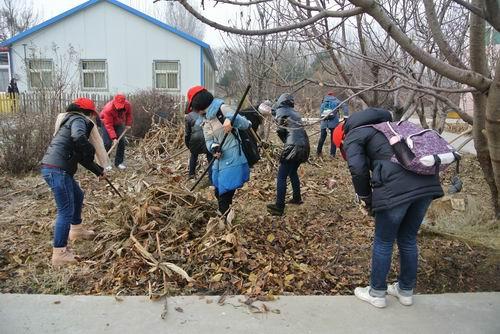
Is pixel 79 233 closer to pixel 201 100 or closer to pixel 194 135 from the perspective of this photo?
pixel 201 100

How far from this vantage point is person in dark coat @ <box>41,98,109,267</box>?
4176 mm

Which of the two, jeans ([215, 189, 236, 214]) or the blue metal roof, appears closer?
jeans ([215, 189, 236, 214])

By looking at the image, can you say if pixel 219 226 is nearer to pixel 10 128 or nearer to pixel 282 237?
pixel 282 237

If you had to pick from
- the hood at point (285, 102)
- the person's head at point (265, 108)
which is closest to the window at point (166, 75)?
the person's head at point (265, 108)

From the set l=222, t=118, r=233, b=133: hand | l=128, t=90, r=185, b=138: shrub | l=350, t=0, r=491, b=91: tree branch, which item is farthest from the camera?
l=128, t=90, r=185, b=138: shrub

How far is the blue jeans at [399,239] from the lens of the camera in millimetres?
3117

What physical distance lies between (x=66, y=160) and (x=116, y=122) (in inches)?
199

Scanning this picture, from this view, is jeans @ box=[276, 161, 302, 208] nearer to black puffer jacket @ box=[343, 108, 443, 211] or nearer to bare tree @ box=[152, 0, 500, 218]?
bare tree @ box=[152, 0, 500, 218]

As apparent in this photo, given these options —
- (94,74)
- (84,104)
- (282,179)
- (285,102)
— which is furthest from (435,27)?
(94,74)

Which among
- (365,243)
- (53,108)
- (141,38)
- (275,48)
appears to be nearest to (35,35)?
(141,38)

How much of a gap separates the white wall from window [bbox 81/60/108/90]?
10.9 inches

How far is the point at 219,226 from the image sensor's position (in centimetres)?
450

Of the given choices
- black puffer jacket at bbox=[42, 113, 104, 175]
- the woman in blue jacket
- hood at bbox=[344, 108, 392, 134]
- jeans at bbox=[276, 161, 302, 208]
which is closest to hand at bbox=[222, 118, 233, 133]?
the woman in blue jacket

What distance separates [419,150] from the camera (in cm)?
297
